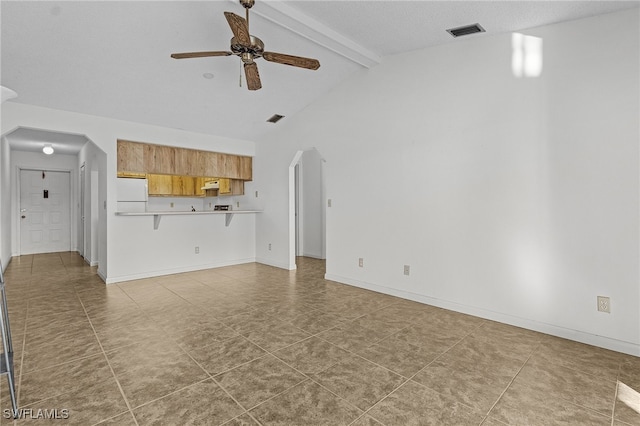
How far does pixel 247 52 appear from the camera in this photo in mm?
2666

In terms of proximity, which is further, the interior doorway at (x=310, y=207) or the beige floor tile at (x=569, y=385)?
the interior doorway at (x=310, y=207)

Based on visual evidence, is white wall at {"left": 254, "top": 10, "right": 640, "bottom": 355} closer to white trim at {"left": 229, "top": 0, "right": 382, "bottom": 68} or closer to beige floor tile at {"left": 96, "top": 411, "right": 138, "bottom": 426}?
white trim at {"left": 229, "top": 0, "right": 382, "bottom": 68}

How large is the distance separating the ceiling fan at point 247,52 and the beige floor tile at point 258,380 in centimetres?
242

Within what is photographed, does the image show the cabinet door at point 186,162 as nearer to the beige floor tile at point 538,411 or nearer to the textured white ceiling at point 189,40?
the textured white ceiling at point 189,40

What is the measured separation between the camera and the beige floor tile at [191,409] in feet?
5.77

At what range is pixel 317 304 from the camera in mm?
3809

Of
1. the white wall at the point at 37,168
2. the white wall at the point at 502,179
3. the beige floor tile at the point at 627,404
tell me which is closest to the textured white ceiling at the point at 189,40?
the white wall at the point at 502,179

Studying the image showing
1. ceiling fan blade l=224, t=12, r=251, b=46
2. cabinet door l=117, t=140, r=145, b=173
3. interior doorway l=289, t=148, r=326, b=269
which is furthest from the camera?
interior doorway l=289, t=148, r=326, b=269

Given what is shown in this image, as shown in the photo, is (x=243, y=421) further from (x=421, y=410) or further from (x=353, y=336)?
(x=353, y=336)

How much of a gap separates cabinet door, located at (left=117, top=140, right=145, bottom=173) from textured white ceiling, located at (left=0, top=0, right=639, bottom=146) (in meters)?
0.54

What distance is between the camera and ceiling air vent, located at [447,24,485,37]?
124 inches

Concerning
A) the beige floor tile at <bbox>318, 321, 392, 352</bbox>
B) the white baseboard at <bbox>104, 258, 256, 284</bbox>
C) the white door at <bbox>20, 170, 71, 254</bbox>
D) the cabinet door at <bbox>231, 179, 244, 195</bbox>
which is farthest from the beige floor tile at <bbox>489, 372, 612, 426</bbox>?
the white door at <bbox>20, 170, 71, 254</bbox>

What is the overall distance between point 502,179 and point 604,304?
4.40 ft

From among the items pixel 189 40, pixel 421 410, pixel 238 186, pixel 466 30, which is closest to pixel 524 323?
pixel 421 410
